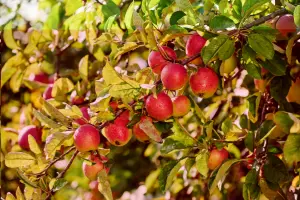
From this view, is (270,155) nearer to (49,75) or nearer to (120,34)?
(120,34)

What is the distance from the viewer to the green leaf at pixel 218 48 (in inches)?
43.6

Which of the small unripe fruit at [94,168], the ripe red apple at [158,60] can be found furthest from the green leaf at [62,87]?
the ripe red apple at [158,60]

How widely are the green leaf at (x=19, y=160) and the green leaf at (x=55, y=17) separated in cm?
64

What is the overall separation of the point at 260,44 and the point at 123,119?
0.97 ft

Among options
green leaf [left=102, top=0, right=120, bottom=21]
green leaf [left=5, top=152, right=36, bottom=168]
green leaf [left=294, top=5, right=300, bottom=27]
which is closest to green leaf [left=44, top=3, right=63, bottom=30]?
green leaf [left=102, top=0, right=120, bottom=21]

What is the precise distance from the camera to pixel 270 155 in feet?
4.14

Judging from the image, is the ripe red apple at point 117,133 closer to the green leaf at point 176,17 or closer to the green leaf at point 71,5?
the green leaf at point 176,17

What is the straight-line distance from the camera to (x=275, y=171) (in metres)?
1.22

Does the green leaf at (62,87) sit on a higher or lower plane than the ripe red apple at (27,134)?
higher

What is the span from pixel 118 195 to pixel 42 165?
1253 millimetres

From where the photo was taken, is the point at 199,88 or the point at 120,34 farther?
the point at 120,34

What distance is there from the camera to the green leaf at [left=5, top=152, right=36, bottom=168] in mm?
1322

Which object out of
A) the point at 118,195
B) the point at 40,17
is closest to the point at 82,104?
the point at 40,17

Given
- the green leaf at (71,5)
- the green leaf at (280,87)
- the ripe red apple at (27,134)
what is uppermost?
the green leaf at (71,5)
